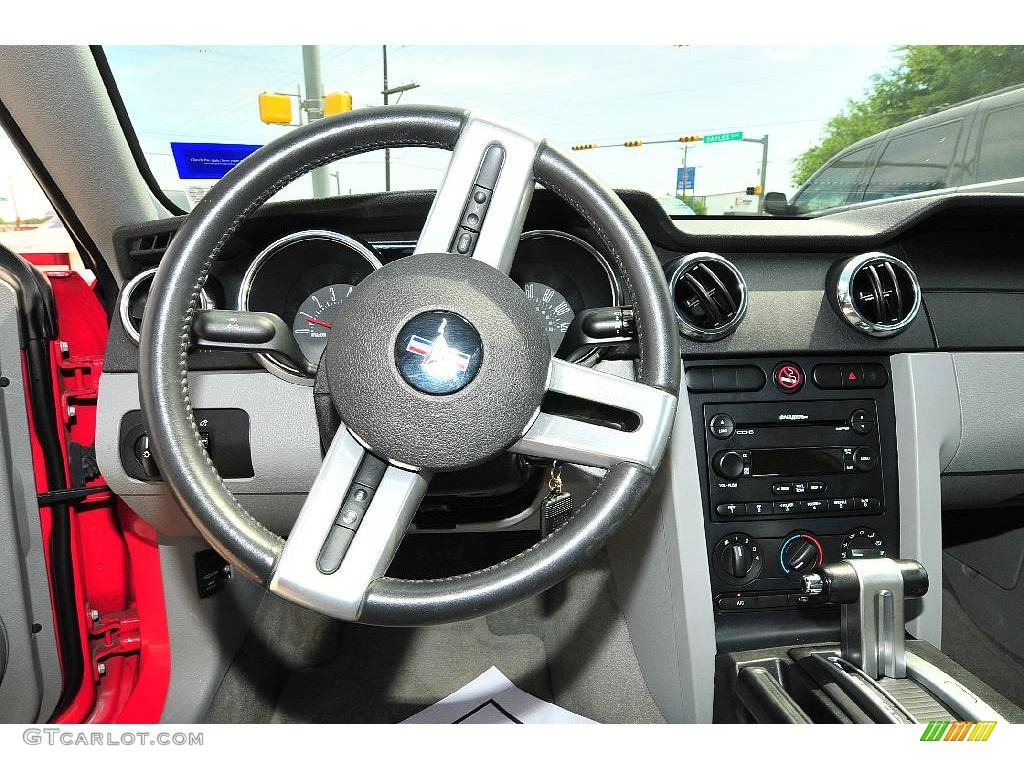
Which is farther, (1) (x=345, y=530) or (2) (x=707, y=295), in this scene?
(2) (x=707, y=295)

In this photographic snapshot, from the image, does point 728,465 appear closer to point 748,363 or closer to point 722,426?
point 722,426

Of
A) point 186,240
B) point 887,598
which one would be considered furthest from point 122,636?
point 887,598

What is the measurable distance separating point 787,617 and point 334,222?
135 centimetres

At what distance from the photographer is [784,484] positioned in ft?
5.13

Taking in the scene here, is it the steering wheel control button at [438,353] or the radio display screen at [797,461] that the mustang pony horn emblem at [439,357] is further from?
the radio display screen at [797,461]

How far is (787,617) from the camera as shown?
1.57 m

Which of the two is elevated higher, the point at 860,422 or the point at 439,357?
the point at 439,357

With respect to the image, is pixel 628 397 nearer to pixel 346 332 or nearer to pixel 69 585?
pixel 346 332

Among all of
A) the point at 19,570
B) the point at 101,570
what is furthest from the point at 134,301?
the point at 101,570

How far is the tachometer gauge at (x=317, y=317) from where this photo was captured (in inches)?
62.9

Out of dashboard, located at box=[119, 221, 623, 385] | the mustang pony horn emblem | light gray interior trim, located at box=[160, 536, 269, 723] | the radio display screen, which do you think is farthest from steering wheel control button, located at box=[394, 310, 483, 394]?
light gray interior trim, located at box=[160, 536, 269, 723]

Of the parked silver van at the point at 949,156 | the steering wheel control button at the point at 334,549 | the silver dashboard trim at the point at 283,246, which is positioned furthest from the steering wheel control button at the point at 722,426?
the steering wheel control button at the point at 334,549

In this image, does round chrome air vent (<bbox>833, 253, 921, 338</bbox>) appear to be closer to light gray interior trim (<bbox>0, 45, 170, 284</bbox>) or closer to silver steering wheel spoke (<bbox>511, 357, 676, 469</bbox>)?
silver steering wheel spoke (<bbox>511, 357, 676, 469</bbox>)

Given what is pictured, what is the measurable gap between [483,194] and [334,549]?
519mm
